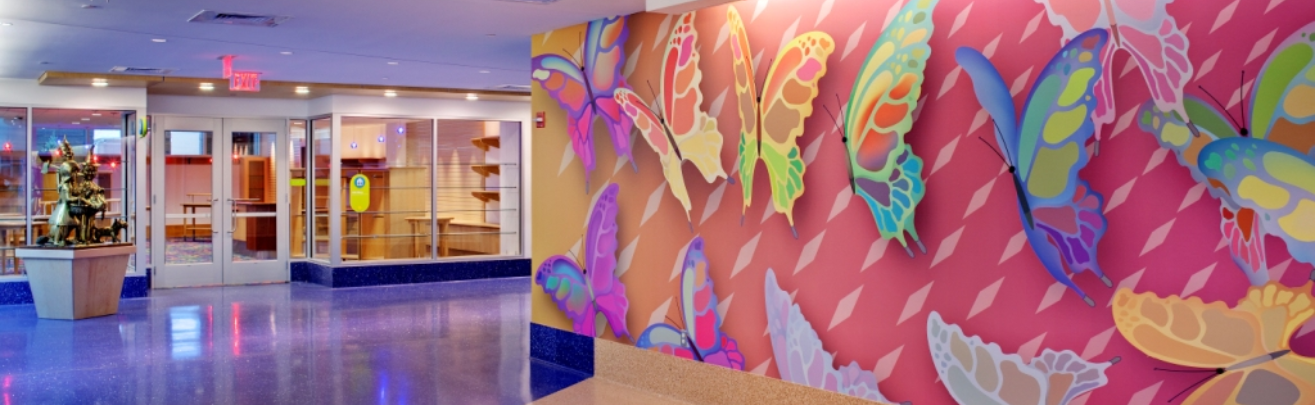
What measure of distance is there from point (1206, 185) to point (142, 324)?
8840 mm

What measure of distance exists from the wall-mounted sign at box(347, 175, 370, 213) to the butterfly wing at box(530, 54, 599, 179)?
21.9 feet

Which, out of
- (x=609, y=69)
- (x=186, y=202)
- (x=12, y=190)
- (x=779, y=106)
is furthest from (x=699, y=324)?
(x=186, y=202)

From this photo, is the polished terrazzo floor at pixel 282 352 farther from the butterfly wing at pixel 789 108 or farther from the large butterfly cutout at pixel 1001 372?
the large butterfly cutout at pixel 1001 372

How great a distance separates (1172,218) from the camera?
3.83 m

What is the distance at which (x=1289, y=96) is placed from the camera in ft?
11.5

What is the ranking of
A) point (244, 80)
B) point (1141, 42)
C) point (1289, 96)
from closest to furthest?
point (1289, 96), point (1141, 42), point (244, 80)

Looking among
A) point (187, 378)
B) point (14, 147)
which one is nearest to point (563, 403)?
point (187, 378)

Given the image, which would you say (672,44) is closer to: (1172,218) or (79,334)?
(1172,218)

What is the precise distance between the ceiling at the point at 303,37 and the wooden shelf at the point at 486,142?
11.1ft

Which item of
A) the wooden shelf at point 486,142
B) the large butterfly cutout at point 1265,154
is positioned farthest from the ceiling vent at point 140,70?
the large butterfly cutout at point 1265,154

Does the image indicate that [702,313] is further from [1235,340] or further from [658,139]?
[1235,340]

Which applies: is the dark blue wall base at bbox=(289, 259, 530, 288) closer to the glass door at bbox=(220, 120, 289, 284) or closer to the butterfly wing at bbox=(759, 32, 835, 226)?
the glass door at bbox=(220, 120, 289, 284)

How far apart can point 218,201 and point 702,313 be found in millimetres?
9076

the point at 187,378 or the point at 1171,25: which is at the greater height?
the point at 1171,25
